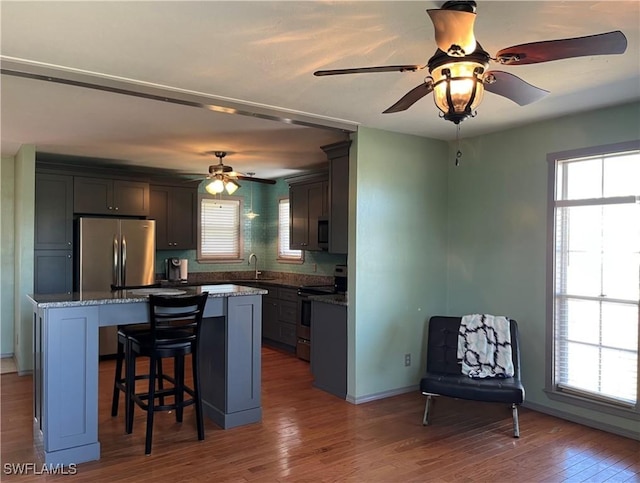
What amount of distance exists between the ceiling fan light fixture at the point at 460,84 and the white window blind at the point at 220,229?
19.6 feet

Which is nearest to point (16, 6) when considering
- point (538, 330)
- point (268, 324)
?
point (538, 330)

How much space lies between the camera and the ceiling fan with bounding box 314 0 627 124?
181 cm

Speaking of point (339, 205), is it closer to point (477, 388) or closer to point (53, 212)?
point (477, 388)

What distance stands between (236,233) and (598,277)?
18.0ft

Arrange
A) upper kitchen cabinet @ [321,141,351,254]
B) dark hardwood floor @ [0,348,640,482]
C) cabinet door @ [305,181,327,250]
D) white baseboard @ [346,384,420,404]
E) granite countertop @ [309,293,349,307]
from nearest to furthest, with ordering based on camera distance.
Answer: dark hardwood floor @ [0,348,640,482], white baseboard @ [346,384,420,404], granite countertop @ [309,293,349,307], upper kitchen cabinet @ [321,141,351,254], cabinet door @ [305,181,327,250]

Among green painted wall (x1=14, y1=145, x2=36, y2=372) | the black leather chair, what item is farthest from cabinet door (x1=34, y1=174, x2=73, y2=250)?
the black leather chair

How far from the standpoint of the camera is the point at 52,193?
580cm

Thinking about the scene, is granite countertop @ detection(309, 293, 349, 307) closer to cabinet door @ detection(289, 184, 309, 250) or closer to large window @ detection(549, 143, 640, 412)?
large window @ detection(549, 143, 640, 412)

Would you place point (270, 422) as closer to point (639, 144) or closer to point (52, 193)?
point (639, 144)

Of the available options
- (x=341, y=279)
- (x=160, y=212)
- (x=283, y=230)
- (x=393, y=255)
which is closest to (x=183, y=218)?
(x=160, y=212)

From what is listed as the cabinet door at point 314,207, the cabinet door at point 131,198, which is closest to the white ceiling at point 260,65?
the cabinet door at point 131,198

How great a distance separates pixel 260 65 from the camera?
2854mm

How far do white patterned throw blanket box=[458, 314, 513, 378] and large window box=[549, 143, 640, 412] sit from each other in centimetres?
45

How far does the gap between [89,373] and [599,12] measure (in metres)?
3.58
